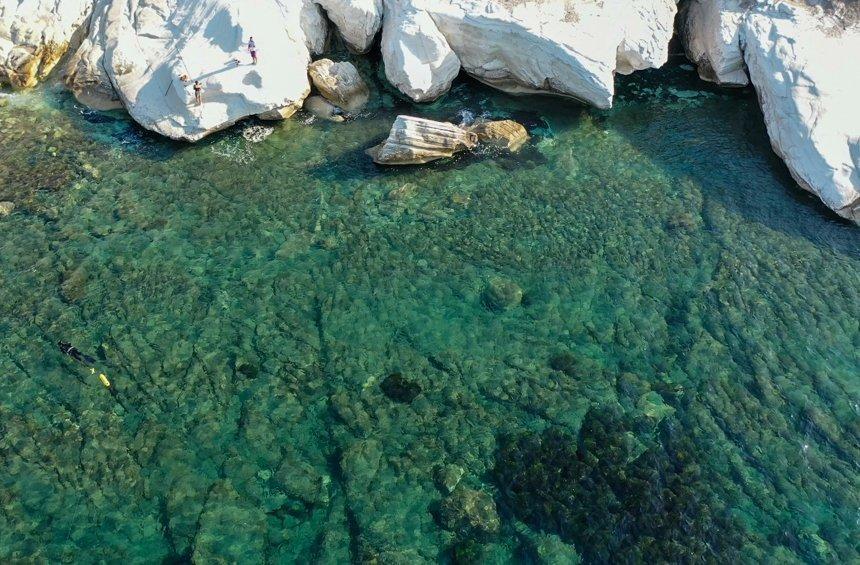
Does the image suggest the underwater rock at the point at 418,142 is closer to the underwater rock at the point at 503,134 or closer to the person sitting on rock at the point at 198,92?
the underwater rock at the point at 503,134

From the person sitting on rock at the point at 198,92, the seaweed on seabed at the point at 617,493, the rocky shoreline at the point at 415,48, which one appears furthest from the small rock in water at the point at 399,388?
the person sitting on rock at the point at 198,92

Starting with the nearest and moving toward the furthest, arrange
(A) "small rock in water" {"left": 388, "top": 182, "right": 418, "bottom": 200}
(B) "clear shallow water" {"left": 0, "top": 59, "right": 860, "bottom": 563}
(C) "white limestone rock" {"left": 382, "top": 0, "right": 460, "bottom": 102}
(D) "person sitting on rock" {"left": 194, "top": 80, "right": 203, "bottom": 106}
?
(B) "clear shallow water" {"left": 0, "top": 59, "right": 860, "bottom": 563}, (A) "small rock in water" {"left": 388, "top": 182, "right": 418, "bottom": 200}, (D) "person sitting on rock" {"left": 194, "top": 80, "right": 203, "bottom": 106}, (C) "white limestone rock" {"left": 382, "top": 0, "right": 460, "bottom": 102}

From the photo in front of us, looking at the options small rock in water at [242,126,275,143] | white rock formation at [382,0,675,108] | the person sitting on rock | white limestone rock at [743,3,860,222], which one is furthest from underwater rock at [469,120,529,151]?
the person sitting on rock

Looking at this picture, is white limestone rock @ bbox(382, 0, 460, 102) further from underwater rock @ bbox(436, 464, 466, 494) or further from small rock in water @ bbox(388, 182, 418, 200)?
underwater rock @ bbox(436, 464, 466, 494)

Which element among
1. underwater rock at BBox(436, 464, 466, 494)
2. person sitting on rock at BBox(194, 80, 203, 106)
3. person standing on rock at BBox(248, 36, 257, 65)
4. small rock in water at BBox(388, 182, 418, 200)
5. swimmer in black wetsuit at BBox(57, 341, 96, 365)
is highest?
person standing on rock at BBox(248, 36, 257, 65)

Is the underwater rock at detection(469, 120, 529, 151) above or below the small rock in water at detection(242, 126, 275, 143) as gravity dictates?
above

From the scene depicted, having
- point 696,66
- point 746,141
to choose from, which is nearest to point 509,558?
point 746,141

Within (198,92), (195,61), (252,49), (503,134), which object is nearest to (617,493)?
(503,134)
